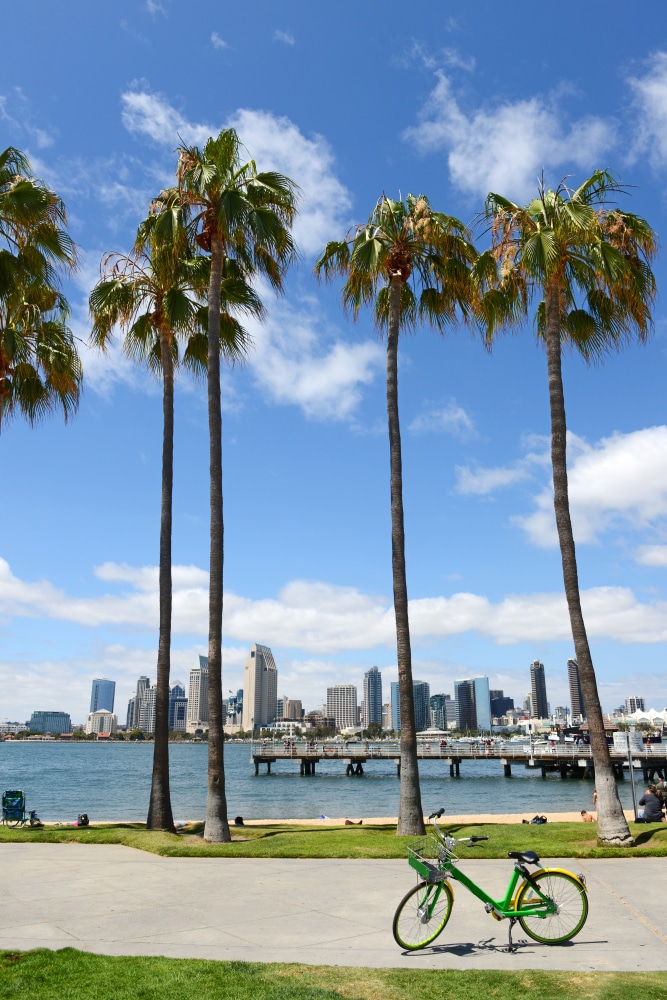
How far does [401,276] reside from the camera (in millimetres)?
18875

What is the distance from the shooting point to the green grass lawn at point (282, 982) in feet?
19.3

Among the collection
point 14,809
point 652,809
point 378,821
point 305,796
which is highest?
point 652,809

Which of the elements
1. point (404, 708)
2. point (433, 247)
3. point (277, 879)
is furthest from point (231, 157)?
point (277, 879)

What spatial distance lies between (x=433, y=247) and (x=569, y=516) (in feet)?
24.4

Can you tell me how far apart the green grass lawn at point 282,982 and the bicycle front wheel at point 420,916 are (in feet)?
2.57

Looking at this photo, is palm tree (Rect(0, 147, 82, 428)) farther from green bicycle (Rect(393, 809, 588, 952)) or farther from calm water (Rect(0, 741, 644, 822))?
calm water (Rect(0, 741, 644, 822))

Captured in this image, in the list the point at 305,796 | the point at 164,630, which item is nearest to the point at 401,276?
the point at 164,630

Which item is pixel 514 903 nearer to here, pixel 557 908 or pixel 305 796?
pixel 557 908

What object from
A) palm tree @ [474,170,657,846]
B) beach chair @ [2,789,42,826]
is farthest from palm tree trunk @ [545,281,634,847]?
beach chair @ [2,789,42,826]

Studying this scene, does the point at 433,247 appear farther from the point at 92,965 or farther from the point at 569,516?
the point at 92,965

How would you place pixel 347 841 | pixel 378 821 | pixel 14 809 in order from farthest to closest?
pixel 378 821, pixel 14 809, pixel 347 841

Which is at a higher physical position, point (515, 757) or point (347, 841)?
point (347, 841)

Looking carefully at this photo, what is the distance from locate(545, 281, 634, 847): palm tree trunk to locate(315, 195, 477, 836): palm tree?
2.84m

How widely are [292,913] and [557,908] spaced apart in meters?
3.26
